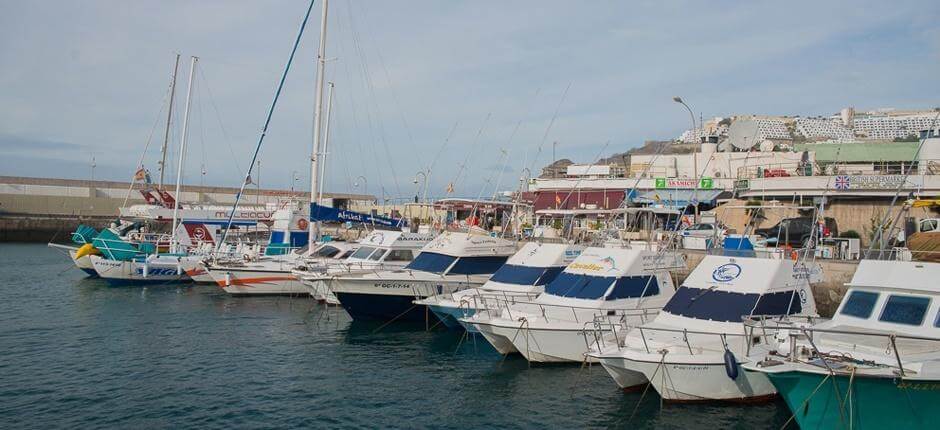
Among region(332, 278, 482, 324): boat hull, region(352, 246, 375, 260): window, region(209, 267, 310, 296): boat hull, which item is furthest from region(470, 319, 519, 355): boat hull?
region(209, 267, 310, 296): boat hull

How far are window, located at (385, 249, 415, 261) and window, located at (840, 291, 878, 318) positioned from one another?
61.9ft

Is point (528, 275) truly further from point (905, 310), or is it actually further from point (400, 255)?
point (905, 310)

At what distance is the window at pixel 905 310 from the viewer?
12805 millimetres

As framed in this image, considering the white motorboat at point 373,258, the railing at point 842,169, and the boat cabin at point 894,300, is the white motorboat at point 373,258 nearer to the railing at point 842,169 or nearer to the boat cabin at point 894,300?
the boat cabin at point 894,300

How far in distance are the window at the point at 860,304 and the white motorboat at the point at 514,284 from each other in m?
9.17

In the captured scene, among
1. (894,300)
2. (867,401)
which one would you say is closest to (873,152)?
(894,300)

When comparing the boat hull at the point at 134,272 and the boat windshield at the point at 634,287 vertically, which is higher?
the boat windshield at the point at 634,287

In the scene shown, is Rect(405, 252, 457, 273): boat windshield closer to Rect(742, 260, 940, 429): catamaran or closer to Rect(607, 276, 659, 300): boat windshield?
Rect(607, 276, 659, 300): boat windshield

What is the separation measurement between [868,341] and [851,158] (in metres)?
39.1

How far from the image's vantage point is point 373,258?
96.1 feet

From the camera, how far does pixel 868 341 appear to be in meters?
12.6

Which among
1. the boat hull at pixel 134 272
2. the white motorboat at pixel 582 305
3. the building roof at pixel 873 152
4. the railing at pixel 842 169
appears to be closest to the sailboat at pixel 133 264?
the boat hull at pixel 134 272

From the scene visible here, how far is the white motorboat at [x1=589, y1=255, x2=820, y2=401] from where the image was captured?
14.6 meters

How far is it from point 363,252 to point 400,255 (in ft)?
5.57
